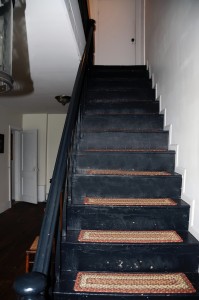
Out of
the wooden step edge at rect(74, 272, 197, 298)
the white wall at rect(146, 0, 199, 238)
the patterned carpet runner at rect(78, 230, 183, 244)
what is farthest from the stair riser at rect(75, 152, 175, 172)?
the wooden step edge at rect(74, 272, 197, 298)

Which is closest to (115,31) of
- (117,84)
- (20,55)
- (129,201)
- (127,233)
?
(117,84)

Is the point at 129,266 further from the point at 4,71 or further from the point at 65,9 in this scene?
the point at 65,9

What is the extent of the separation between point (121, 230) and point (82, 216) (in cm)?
31

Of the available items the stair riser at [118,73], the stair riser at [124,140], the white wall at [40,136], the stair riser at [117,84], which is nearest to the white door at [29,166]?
the white wall at [40,136]

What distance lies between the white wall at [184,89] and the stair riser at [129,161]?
0.41ft

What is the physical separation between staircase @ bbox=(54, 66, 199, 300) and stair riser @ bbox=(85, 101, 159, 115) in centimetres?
81

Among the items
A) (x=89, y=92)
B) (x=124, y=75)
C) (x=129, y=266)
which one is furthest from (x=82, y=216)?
(x=124, y=75)

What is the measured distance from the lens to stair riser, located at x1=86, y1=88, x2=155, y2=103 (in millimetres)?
3068

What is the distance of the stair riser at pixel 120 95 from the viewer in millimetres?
3068

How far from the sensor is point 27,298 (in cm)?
61

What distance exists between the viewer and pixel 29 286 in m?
0.61

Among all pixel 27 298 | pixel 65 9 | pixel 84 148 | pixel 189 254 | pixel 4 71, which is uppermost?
pixel 65 9

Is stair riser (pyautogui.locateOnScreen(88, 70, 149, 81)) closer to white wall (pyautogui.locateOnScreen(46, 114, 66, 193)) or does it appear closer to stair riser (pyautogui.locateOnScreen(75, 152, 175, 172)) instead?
stair riser (pyautogui.locateOnScreen(75, 152, 175, 172))

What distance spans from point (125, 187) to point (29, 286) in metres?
1.28
